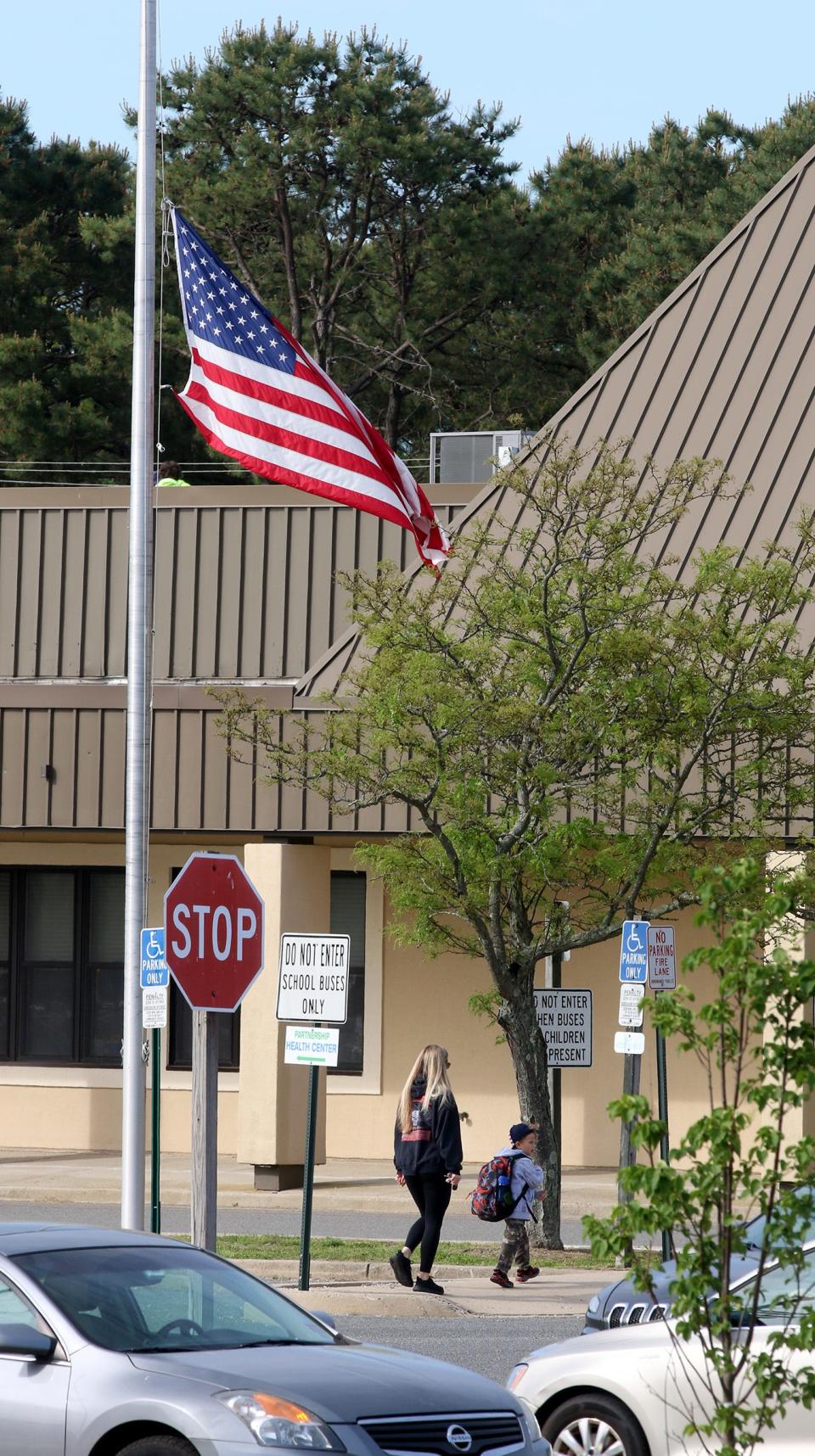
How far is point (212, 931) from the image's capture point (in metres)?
13.2

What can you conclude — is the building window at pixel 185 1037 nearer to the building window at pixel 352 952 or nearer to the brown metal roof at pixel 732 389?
the building window at pixel 352 952

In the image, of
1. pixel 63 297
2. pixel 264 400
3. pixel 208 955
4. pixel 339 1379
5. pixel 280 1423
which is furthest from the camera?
pixel 63 297

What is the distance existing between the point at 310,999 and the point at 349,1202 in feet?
25.0

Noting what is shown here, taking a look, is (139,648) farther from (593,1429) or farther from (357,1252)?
(593,1429)

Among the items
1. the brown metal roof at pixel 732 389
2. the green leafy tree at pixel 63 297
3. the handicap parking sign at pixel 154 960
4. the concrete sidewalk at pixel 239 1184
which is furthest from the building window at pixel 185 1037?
the green leafy tree at pixel 63 297

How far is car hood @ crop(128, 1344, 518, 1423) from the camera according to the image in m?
7.43

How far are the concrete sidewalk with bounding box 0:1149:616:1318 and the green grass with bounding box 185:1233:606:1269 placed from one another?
253 mm

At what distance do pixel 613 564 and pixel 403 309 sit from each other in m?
25.6

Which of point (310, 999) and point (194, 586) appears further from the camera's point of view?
point (194, 586)

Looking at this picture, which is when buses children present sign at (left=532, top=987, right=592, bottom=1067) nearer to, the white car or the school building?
the school building

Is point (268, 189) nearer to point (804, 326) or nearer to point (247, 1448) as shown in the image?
point (804, 326)

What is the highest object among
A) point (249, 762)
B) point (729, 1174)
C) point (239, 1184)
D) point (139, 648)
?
point (139, 648)

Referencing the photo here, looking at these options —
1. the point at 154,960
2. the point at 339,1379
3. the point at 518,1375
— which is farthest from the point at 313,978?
the point at 339,1379

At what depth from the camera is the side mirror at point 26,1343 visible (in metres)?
7.47
